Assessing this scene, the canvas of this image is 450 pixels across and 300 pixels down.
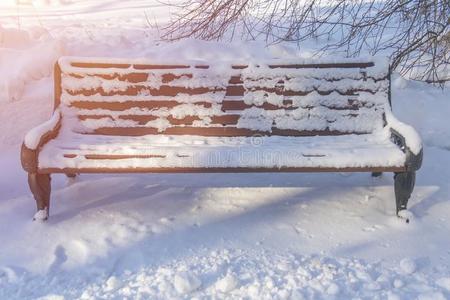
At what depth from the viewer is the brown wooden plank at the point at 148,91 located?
13.1ft

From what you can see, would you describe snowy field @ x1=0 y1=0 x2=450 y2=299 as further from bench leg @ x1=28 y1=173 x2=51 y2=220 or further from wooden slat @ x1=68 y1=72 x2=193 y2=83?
wooden slat @ x1=68 y1=72 x2=193 y2=83

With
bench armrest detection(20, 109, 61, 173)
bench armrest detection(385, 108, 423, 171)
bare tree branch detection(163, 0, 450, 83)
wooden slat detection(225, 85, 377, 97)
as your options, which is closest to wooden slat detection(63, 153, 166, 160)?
bench armrest detection(20, 109, 61, 173)

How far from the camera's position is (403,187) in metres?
3.47

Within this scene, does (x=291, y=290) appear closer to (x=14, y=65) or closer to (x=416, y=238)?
(x=416, y=238)

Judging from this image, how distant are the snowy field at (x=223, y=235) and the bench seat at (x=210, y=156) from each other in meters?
0.40

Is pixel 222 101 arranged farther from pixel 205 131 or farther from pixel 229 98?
pixel 205 131

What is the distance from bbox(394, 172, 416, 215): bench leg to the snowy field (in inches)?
4.2

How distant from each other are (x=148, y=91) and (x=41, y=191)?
3.56 feet

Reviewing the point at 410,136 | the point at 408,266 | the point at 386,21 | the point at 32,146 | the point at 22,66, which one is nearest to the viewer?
the point at 408,266

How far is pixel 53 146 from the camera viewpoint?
352cm

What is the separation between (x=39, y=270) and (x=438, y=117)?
157 inches

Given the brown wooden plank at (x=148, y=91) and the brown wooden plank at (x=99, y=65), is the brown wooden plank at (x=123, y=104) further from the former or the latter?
the brown wooden plank at (x=99, y=65)

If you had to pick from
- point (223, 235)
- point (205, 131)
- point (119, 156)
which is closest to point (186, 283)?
point (223, 235)

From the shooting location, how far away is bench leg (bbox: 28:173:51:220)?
11.1ft
